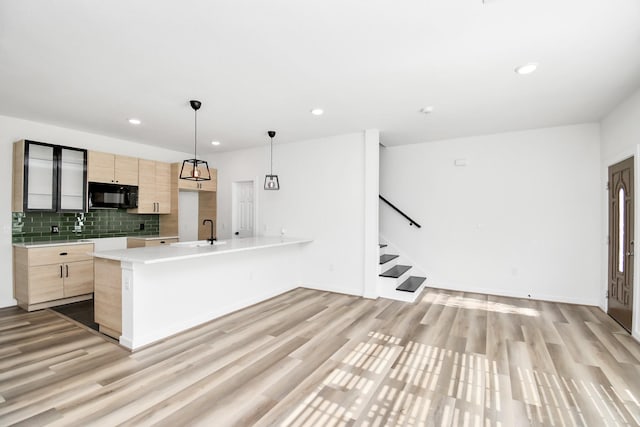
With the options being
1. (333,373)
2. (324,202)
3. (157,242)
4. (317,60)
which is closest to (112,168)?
(157,242)

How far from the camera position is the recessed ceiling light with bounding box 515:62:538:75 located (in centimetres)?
263

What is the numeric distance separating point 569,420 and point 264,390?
2.06 meters

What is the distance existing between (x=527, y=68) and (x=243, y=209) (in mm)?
5200

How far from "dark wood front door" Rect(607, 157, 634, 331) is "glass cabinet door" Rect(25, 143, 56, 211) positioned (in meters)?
7.51

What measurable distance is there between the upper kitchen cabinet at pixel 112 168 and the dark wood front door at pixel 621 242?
23.1 feet

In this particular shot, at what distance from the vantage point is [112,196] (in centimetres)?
506

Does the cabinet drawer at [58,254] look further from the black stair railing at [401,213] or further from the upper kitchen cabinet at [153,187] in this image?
the black stair railing at [401,213]

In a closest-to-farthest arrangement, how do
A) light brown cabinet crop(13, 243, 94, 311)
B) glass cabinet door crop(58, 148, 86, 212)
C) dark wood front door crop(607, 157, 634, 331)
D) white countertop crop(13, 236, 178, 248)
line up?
dark wood front door crop(607, 157, 634, 331), light brown cabinet crop(13, 243, 94, 311), white countertop crop(13, 236, 178, 248), glass cabinet door crop(58, 148, 86, 212)

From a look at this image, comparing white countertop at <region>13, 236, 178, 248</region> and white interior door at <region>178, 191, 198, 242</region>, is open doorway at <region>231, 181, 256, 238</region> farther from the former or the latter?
white countertop at <region>13, 236, 178, 248</region>

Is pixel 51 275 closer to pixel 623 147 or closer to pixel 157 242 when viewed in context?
pixel 157 242

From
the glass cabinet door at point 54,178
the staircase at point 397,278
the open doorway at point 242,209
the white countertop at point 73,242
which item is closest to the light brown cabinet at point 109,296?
the white countertop at point 73,242

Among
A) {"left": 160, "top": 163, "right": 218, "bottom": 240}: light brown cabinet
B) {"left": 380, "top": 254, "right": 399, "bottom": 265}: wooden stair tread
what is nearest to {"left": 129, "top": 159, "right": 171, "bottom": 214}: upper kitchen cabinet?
{"left": 160, "top": 163, "right": 218, "bottom": 240}: light brown cabinet

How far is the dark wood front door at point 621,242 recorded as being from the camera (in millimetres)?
3443

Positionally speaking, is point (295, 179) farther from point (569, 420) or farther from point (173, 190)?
point (569, 420)
